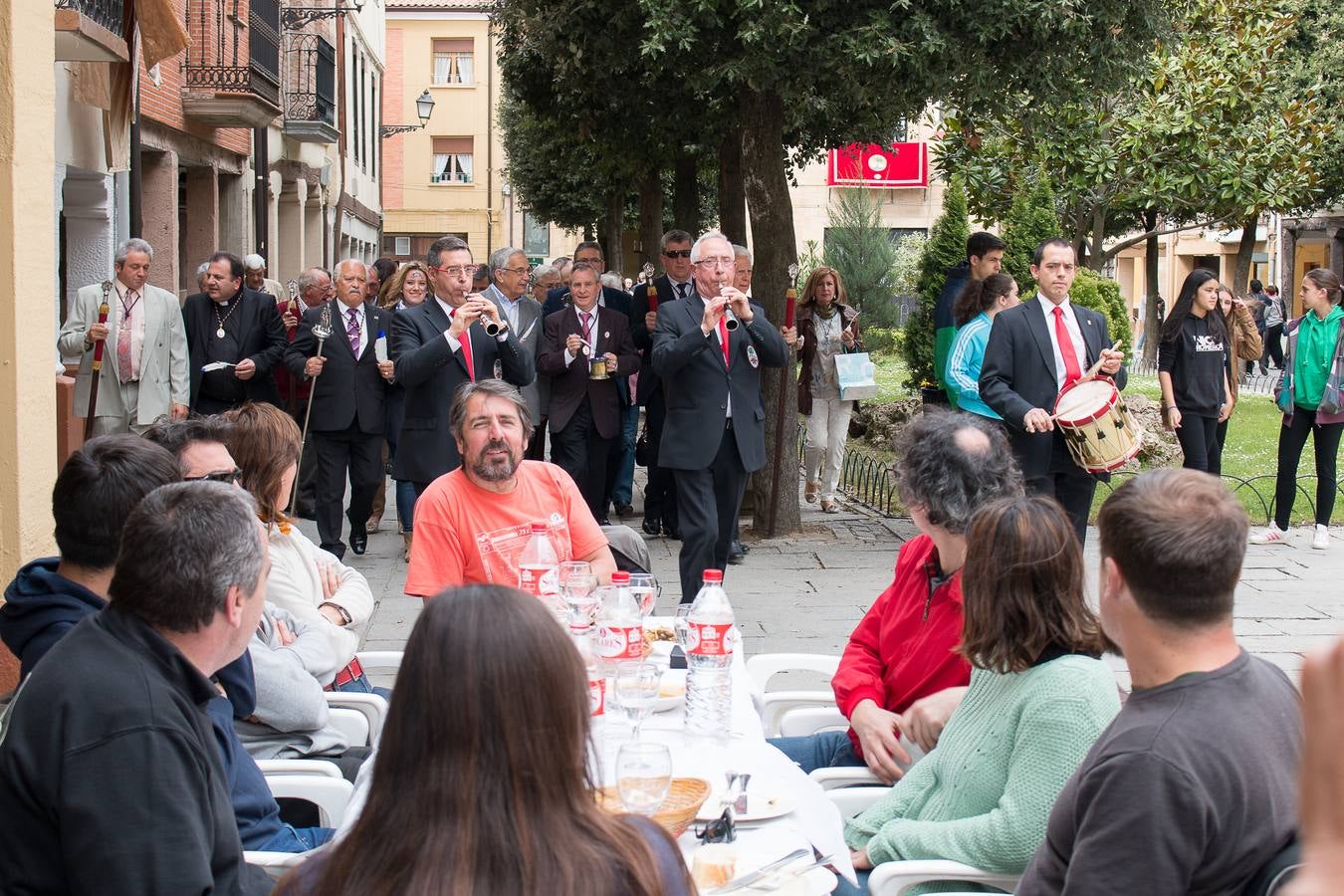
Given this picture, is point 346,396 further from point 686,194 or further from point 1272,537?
point 686,194

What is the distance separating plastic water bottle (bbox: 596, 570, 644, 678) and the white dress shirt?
4.60 m

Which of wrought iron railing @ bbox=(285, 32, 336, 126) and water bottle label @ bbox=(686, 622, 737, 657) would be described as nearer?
water bottle label @ bbox=(686, 622, 737, 657)

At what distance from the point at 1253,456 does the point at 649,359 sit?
27.5 ft

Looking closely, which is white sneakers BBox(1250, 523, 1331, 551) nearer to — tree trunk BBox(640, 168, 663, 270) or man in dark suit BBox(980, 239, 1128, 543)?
man in dark suit BBox(980, 239, 1128, 543)

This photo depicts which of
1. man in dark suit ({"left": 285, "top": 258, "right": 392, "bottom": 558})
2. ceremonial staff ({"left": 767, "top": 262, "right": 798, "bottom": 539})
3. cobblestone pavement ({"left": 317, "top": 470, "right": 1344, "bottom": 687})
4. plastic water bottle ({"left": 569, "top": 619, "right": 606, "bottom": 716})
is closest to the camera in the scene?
plastic water bottle ({"left": 569, "top": 619, "right": 606, "bottom": 716})

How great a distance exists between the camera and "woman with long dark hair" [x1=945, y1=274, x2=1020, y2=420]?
8.91m

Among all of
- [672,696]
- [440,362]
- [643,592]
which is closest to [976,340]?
[440,362]

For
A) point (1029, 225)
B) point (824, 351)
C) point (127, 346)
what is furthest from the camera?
point (1029, 225)

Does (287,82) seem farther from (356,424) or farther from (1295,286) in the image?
(1295,286)

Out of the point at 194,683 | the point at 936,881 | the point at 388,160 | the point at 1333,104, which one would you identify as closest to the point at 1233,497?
the point at 936,881

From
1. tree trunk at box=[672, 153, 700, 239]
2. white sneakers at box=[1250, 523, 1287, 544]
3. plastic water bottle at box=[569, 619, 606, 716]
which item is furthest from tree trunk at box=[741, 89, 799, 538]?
plastic water bottle at box=[569, 619, 606, 716]

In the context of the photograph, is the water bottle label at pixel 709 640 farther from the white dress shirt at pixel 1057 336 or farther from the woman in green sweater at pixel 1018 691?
the white dress shirt at pixel 1057 336

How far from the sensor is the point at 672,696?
4004mm

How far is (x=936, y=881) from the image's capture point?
321cm
